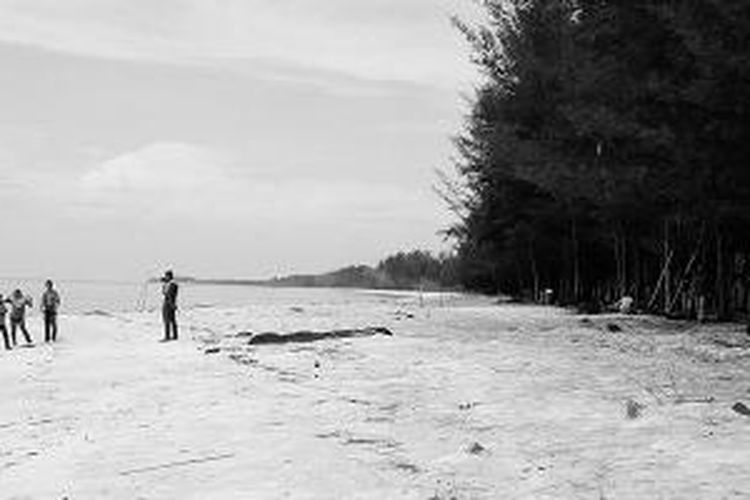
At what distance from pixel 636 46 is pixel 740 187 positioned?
3576mm

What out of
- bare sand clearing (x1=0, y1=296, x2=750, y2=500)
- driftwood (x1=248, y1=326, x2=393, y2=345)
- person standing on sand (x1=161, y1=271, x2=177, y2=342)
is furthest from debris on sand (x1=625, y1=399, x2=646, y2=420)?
person standing on sand (x1=161, y1=271, x2=177, y2=342)

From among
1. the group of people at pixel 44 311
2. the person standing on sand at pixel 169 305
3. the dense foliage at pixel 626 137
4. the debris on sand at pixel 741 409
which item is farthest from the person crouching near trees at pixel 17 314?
the debris on sand at pixel 741 409

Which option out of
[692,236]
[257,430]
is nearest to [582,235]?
[692,236]

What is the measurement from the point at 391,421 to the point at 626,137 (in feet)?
46.8

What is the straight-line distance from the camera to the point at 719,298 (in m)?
34.6

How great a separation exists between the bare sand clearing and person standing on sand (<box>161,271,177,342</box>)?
5008 mm

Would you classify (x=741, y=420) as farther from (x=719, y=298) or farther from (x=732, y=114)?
(x=719, y=298)

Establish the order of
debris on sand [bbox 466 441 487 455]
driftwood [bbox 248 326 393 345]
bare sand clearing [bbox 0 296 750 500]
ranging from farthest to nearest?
driftwood [bbox 248 326 393 345]
debris on sand [bbox 466 441 487 455]
bare sand clearing [bbox 0 296 750 500]

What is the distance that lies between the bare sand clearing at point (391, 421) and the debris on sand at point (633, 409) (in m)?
0.02

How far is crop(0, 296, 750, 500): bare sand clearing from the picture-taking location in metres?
9.89

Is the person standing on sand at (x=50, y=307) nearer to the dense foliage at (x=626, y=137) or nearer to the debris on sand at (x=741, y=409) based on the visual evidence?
the dense foliage at (x=626, y=137)

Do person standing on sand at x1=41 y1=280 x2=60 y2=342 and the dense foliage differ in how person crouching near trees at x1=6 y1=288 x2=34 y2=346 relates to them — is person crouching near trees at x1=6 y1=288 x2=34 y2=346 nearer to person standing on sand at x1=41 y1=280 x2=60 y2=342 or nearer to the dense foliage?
person standing on sand at x1=41 y1=280 x2=60 y2=342

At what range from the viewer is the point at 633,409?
1237 cm

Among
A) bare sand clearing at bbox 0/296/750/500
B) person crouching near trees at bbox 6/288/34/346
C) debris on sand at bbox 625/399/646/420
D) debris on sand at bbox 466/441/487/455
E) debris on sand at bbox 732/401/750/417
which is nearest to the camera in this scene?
bare sand clearing at bbox 0/296/750/500
